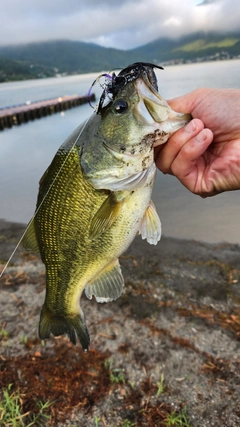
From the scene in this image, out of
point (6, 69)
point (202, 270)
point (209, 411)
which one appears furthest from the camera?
point (6, 69)

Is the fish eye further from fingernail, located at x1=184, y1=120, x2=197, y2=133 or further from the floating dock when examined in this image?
the floating dock

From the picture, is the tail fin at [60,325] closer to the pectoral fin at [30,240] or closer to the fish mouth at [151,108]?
the pectoral fin at [30,240]

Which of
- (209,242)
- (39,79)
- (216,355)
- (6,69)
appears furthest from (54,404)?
(39,79)

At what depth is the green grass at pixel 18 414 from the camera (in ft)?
11.8

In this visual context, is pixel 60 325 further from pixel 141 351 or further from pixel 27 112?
pixel 27 112

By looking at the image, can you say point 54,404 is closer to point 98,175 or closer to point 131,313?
point 131,313

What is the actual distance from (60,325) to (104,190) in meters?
1.27

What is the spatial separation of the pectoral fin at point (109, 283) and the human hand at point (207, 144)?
1002mm

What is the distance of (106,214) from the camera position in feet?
7.36

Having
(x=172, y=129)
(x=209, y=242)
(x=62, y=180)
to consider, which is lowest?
(x=209, y=242)

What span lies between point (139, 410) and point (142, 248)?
12.9 feet

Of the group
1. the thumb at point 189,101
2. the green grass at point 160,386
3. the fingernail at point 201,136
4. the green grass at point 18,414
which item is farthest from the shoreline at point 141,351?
the thumb at point 189,101

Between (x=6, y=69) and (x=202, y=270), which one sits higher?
(x=6, y=69)

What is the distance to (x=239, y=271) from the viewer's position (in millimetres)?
6219
